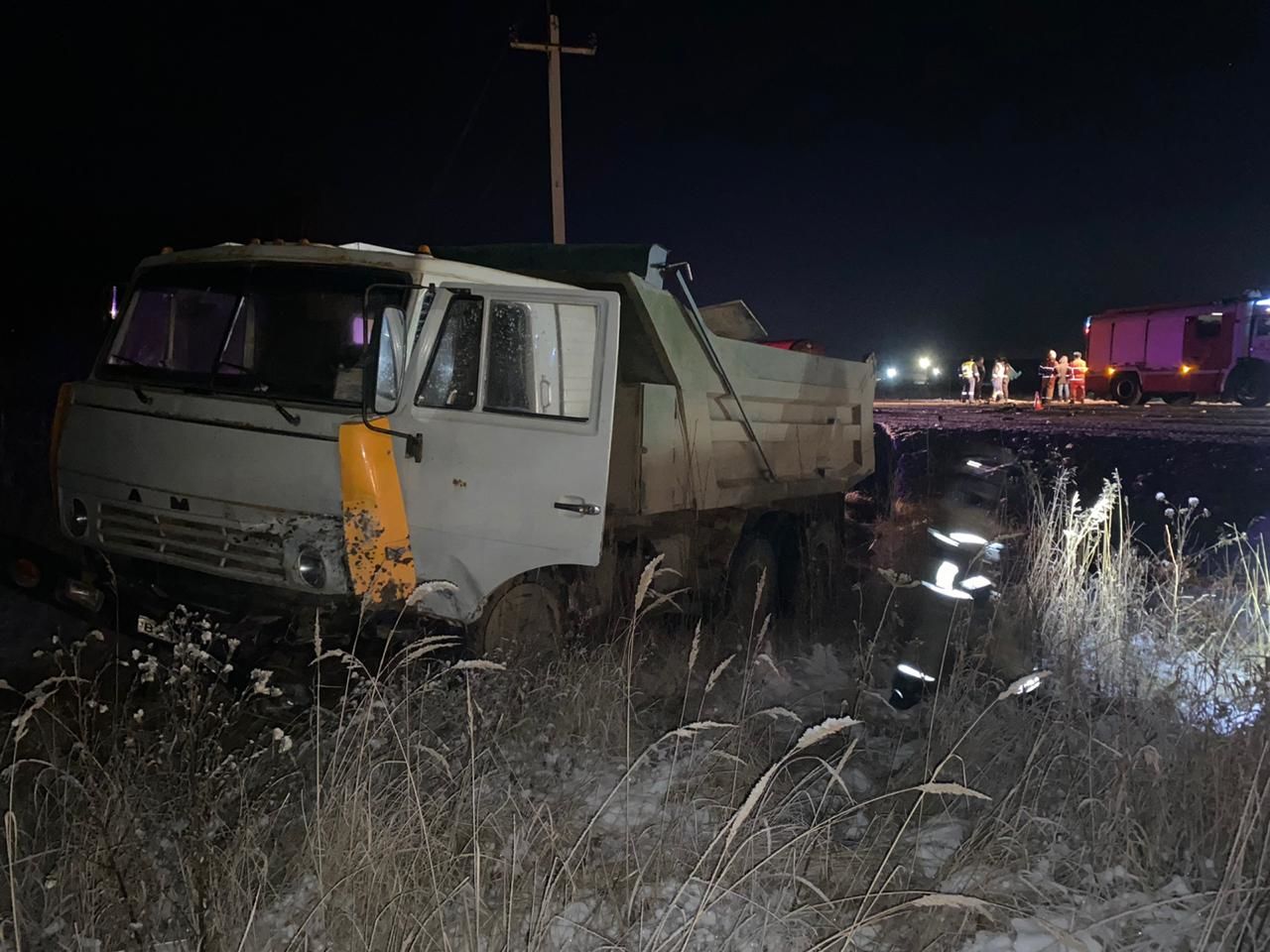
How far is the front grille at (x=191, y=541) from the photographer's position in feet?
13.1

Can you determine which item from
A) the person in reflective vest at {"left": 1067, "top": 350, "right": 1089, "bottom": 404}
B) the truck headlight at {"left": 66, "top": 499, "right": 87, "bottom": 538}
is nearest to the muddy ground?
the truck headlight at {"left": 66, "top": 499, "right": 87, "bottom": 538}

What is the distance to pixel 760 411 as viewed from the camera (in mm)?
6465

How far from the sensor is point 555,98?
15250 millimetres

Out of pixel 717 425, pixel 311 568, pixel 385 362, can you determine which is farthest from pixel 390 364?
pixel 717 425

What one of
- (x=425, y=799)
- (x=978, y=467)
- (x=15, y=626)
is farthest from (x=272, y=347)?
(x=978, y=467)

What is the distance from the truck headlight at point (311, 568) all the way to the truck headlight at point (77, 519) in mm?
1432

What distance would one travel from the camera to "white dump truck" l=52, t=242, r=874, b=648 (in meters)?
3.96

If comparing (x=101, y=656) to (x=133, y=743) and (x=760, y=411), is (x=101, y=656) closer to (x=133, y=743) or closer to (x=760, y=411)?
(x=133, y=743)

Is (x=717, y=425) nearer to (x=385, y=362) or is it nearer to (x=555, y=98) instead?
(x=385, y=362)

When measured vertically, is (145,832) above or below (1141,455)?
below

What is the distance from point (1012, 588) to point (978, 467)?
92cm

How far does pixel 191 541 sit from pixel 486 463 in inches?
55.3

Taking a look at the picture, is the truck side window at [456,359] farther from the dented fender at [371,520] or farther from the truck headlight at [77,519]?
the truck headlight at [77,519]

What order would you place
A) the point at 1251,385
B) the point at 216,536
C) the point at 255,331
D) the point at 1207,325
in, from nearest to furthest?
the point at 216,536 → the point at 255,331 → the point at 1251,385 → the point at 1207,325
